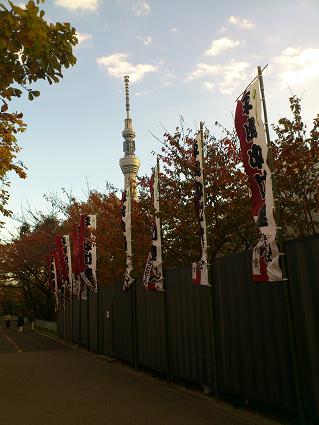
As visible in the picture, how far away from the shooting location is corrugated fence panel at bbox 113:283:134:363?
1492cm

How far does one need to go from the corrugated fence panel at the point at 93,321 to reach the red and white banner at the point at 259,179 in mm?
14589

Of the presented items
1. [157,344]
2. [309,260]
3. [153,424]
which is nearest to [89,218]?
[157,344]

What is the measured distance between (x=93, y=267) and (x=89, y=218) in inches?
88.7

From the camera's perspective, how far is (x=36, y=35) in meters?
6.41

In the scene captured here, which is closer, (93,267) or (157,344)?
(157,344)

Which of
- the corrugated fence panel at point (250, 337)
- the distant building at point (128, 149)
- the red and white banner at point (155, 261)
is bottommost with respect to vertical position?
the corrugated fence panel at point (250, 337)

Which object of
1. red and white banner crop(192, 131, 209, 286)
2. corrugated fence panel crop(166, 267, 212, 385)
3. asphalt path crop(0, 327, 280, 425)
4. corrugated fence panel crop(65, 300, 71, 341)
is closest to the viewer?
asphalt path crop(0, 327, 280, 425)

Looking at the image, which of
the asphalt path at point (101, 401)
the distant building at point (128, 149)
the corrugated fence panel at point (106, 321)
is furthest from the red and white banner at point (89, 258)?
the distant building at point (128, 149)

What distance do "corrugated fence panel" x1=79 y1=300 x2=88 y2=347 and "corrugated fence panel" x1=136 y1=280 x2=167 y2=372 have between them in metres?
9.40

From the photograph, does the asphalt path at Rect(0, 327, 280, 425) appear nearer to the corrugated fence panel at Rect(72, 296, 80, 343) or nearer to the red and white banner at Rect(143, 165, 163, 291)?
the red and white banner at Rect(143, 165, 163, 291)

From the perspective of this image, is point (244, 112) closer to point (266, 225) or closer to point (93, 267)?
point (266, 225)

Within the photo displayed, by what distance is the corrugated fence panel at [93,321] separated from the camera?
20.5 m

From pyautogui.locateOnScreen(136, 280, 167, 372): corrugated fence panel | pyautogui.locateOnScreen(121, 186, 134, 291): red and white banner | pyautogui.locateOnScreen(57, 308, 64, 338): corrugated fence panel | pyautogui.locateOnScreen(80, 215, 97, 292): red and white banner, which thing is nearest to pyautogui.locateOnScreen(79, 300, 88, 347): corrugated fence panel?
pyautogui.locateOnScreen(80, 215, 97, 292): red and white banner

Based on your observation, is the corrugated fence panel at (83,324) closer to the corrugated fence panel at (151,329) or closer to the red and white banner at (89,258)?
the red and white banner at (89,258)
